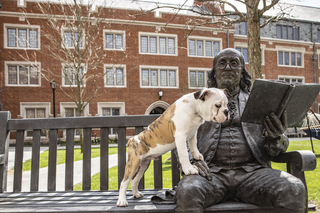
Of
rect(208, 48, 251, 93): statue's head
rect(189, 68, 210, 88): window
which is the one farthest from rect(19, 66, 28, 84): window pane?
rect(208, 48, 251, 93): statue's head

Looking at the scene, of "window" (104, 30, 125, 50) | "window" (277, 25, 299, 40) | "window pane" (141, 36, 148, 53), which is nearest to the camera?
"window" (104, 30, 125, 50)

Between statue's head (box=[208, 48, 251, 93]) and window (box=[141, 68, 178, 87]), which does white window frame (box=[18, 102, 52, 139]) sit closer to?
window (box=[141, 68, 178, 87])

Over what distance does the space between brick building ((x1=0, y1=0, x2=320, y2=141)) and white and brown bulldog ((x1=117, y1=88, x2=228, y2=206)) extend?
50.7 feet

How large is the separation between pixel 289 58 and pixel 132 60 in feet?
52.0

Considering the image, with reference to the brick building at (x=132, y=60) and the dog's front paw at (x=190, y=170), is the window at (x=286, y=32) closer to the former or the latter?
the brick building at (x=132, y=60)

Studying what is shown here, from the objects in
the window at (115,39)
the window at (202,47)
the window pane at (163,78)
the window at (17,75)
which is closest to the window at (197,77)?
the window at (202,47)

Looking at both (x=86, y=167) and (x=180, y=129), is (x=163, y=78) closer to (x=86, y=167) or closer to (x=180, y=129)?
(x=86, y=167)

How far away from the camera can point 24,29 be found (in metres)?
19.8

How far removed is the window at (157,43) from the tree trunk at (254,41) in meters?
15.2

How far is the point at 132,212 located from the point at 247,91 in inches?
61.1

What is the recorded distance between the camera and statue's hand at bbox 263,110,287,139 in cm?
214

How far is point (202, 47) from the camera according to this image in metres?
23.3

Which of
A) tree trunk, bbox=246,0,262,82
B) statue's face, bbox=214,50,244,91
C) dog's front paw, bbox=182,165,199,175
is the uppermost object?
tree trunk, bbox=246,0,262,82

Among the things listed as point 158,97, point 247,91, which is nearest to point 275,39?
point 158,97
